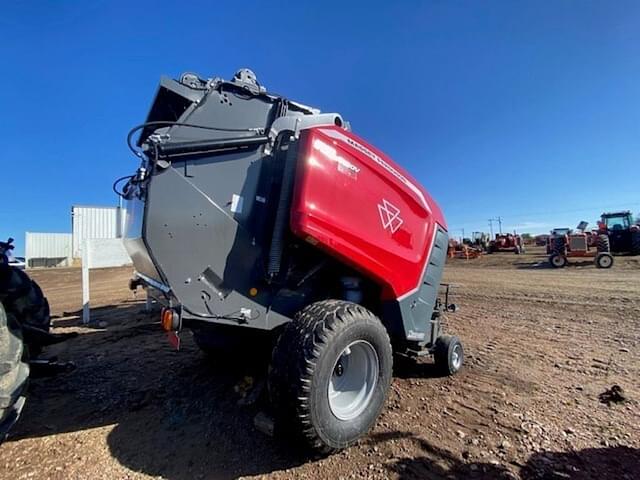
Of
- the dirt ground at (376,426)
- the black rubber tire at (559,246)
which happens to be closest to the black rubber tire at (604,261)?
the black rubber tire at (559,246)

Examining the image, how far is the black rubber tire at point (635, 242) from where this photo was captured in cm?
1902

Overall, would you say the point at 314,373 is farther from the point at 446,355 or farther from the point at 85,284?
the point at 85,284

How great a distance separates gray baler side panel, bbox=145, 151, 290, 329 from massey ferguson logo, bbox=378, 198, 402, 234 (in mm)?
1085

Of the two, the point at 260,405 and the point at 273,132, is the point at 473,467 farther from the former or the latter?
the point at 273,132

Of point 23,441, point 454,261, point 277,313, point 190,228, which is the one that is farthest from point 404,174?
point 454,261

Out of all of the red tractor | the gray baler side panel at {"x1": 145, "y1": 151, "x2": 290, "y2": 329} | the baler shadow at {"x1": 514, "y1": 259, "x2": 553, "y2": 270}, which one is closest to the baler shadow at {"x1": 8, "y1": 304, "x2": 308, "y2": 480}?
the gray baler side panel at {"x1": 145, "y1": 151, "x2": 290, "y2": 329}

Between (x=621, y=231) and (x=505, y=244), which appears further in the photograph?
(x=505, y=244)

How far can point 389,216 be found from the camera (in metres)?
3.21

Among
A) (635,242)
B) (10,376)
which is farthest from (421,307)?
(635,242)

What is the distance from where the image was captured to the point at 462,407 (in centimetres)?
323

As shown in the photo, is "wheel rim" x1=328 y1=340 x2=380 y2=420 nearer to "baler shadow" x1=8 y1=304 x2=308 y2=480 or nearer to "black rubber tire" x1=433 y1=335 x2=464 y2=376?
"baler shadow" x1=8 y1=304 x2=308 y2=480

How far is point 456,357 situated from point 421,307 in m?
0.87

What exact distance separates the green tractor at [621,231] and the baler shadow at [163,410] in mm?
23517

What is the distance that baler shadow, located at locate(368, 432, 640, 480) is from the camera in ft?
7.57
